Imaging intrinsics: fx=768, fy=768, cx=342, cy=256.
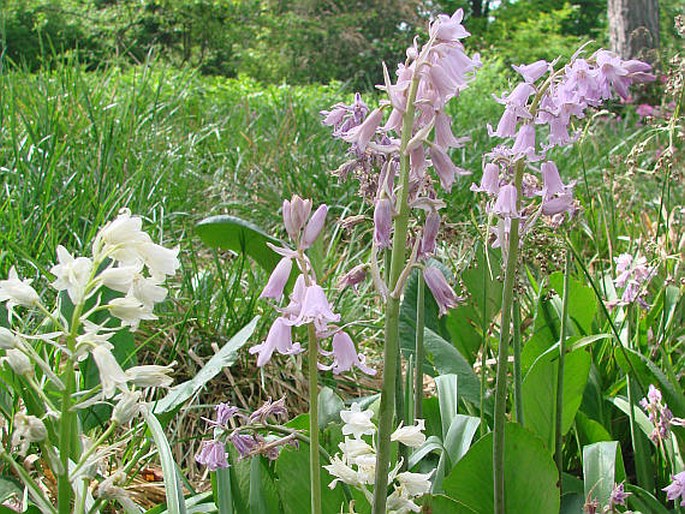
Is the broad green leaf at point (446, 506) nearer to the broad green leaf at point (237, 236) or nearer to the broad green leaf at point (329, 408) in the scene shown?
the broad green leaf at point (329, 408)

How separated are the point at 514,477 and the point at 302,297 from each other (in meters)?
0.68

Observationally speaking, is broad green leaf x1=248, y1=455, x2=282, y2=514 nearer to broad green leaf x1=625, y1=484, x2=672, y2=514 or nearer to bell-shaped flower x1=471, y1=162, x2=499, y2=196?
bell-shaped flower x1=471, y1=162, x2=499, y2=196

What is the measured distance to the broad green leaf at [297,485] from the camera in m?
1.34

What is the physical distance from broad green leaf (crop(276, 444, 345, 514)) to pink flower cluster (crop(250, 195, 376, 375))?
43 cm

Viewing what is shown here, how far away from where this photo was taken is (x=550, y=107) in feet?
3.96

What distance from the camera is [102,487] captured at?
0.86 meters

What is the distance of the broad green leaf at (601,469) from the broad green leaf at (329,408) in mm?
503

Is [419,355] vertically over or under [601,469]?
over

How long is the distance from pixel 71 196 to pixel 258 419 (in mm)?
2402

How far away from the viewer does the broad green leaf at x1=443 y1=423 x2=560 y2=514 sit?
4.42 feet

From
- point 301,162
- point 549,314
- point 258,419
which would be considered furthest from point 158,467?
point 301,162

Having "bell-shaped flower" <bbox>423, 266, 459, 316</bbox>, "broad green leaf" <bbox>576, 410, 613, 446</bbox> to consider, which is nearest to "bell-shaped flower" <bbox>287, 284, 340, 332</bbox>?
"bell-shaped flower" <bbox>423, 266, 459, 316</bbox>

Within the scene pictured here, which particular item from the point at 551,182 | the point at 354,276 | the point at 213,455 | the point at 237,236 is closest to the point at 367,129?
the point at 354,276

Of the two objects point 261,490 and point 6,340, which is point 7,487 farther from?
point 6,340
